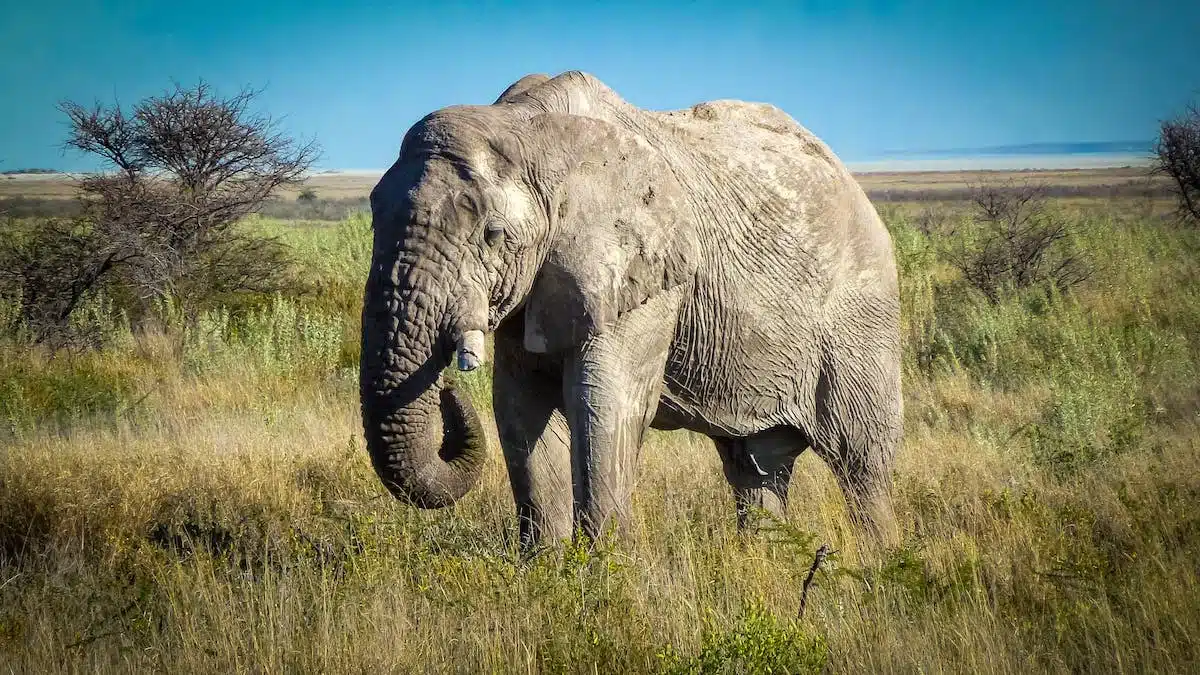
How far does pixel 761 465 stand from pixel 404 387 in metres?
2.65

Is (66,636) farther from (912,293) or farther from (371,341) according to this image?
(912,293)

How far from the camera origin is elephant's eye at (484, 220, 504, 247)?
461 centimetres

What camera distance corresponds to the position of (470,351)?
445 cm

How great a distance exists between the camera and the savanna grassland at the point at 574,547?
166 inches

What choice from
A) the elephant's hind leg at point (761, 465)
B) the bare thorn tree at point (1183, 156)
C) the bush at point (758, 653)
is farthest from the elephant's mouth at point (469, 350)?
the bare thorn tree at point (1183, 156)

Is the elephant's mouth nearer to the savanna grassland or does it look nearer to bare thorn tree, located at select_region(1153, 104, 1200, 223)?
the savanna grassland

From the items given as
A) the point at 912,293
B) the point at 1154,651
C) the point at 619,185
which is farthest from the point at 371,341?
the point at 912,293

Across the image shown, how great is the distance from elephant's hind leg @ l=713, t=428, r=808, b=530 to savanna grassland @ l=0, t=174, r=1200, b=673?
0.66ft

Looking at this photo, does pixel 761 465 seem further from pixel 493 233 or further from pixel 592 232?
pixel 493 233

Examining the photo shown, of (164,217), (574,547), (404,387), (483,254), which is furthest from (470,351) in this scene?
(164,217)

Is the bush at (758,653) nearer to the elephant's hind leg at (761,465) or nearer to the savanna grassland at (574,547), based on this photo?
the savanna grassland at (574,547)

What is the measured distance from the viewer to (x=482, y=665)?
414cm

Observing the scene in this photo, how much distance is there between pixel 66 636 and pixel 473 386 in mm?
5858

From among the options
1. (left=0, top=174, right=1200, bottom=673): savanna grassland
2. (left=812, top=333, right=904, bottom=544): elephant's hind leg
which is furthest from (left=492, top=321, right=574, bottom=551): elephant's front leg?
(left=812, top=333, right=904, bottom=544): elephant's hind leg
